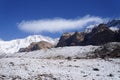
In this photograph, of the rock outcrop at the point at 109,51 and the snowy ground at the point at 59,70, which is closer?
the snowy ground at the point at 59,70

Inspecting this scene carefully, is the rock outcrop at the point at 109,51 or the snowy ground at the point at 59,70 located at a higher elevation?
the rock outcrop at the point at 109,51

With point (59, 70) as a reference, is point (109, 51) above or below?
above

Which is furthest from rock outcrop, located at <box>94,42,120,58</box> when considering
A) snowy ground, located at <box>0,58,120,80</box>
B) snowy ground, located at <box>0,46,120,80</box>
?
snowy ground, located at <box>0,58,120,80</box>

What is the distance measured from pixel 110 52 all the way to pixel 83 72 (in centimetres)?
1601

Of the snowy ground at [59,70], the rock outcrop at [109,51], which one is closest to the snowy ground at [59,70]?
the snowy ground at [59,70]

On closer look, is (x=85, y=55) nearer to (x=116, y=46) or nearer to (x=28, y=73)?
(x=116, y=46)

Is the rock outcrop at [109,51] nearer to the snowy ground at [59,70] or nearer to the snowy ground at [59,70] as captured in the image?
the snowy ground at [59,70]

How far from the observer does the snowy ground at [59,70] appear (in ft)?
86.4

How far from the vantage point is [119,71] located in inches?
1114

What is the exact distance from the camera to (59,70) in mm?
29062

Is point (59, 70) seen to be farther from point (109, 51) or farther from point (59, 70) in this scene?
point (109, 51)

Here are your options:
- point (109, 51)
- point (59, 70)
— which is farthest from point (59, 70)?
point (109, 51)

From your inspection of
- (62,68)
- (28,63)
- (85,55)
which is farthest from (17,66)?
Answer: (85,55)

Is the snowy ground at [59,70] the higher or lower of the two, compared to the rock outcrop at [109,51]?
lower
